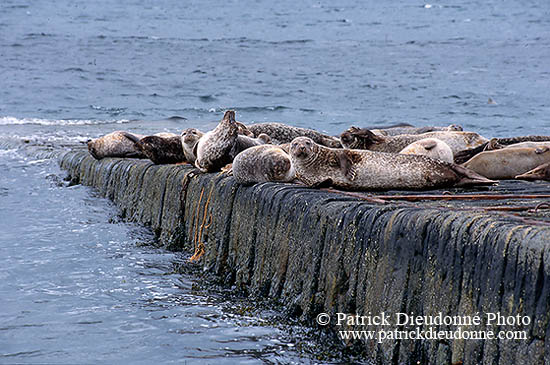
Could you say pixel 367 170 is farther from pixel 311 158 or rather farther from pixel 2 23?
pixel 2 23

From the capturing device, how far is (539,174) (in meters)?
7.53

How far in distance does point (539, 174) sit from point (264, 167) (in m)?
2.69

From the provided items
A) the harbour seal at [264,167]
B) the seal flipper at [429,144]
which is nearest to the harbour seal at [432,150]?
the seal flipper at [429,144]

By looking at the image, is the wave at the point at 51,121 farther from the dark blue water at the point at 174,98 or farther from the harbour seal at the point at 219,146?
the harbour seal at the point at 219,146

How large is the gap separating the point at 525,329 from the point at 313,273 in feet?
7.60

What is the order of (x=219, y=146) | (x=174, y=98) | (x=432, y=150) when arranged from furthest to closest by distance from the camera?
(x=174, y=98) → (x=219, y=146) → (x=432, y=150)

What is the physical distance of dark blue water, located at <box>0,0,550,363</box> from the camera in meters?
6.35

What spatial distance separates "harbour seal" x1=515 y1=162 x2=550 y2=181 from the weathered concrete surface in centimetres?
240

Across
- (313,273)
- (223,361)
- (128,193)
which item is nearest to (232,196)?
(313,273)

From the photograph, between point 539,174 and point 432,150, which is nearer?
point 539,174

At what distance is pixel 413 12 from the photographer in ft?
291

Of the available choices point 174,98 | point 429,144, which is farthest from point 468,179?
point 174,98

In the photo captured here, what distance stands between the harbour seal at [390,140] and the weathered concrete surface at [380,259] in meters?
1.69

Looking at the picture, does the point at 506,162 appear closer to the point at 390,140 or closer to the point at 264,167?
the point at 390,140
